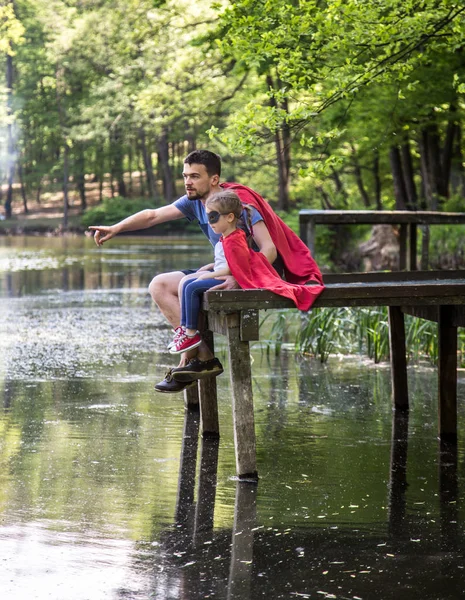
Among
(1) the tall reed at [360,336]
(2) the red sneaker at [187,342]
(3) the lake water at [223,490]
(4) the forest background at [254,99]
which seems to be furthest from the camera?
(1) the tall reed at [360,336]

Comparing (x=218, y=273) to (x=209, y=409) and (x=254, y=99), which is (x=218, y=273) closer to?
(x=209, y=409)

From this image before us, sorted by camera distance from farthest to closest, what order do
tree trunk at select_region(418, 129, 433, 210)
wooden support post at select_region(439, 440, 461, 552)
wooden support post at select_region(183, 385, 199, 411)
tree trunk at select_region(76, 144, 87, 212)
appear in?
tree trunk at select_region(76, 144, 87, 212)
tree trunk at select_region(418, 129, 433, 210)
wooden support post at select_region(183, 385, 199, 411)
wooden support post at select_region(439, 440, 461, 552)

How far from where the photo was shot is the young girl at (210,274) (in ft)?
19.9

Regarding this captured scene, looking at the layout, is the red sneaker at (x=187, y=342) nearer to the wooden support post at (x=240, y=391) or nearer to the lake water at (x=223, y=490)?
the wooden support post at (x=240, y=391)

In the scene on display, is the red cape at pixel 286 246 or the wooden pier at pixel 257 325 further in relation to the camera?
Result: the red cape at pixel 286 246

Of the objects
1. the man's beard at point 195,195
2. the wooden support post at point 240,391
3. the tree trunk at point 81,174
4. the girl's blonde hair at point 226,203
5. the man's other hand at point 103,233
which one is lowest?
the wooden support post at point 240,391

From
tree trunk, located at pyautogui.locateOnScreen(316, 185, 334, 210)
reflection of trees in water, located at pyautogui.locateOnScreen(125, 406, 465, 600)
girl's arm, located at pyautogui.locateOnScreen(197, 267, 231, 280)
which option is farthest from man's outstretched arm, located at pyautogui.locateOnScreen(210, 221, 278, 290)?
tree trunk, located at pyautogui.locateOnScreen(316, 185, 334, 210)

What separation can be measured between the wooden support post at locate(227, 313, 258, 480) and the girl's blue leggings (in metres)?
0.30

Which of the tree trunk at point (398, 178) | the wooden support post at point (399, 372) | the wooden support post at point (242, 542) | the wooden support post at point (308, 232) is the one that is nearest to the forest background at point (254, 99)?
the tree trunk at point (398, 178)

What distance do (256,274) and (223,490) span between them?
1.23m

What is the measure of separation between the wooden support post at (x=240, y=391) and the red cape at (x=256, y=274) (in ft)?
0.79

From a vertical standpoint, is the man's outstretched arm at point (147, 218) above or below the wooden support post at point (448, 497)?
above

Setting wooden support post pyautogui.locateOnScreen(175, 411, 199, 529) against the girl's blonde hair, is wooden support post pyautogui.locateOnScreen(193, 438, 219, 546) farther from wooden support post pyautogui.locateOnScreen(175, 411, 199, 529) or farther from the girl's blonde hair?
the girl's blonde hair

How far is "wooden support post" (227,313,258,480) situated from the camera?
588 cm
